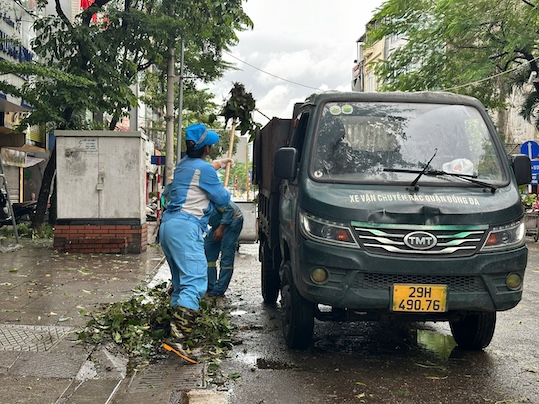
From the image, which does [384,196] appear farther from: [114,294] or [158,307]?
[114,294]

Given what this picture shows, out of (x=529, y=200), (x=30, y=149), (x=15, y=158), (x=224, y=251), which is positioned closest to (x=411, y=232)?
(x=224, y=251)

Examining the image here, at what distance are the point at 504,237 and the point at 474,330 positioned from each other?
3.48 feet

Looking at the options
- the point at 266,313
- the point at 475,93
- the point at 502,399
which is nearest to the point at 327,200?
the point at 502,399

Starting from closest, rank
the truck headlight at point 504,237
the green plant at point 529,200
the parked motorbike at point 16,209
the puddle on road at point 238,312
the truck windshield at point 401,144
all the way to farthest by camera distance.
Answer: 1. the truck headlight at point 504,237
2. the truck windshield at point 401,144
3. the puddle on road at point 238,312
4. the parked motorbike at point 16,209
5. the green plant at point 529,200

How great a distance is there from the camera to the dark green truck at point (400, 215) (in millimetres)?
4855

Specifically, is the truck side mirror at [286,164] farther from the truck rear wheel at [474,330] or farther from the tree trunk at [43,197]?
the tree trunk at [43,197]

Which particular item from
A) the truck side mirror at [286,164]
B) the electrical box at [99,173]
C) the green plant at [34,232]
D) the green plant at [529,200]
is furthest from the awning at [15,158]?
the green plant at [529,200]

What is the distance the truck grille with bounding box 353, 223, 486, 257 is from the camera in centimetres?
484

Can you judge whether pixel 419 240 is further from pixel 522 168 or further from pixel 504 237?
pixel 522 168

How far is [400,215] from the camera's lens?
4.84 meters

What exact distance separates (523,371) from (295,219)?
2.09 m

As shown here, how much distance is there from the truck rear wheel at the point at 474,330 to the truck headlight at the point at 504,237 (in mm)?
708

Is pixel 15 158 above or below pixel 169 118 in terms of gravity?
below

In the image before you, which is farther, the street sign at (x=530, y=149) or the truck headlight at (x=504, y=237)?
the street sign at (x=530, y=149)
